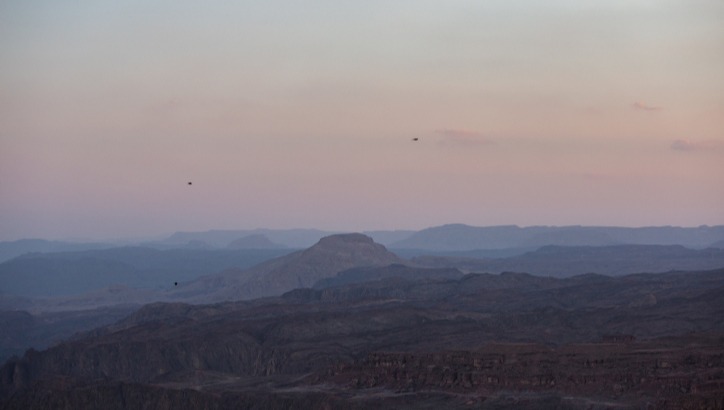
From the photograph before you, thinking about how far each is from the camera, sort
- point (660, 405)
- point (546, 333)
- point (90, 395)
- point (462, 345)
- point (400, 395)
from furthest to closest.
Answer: point (546, 333)
point (462, 345)
point (90, 395)
point (400, 395)
point (660, 405)

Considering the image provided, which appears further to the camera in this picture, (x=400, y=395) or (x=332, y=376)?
(x=332, y=376)

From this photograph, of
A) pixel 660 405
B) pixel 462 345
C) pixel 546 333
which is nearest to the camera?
pixel 660 405

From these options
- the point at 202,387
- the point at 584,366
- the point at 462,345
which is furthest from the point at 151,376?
the point at 584,366

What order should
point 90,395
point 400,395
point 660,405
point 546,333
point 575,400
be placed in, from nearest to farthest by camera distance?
point 660,405, point 575,400, point 400,395, point 90,395, point 546,333

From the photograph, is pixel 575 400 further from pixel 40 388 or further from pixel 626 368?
pixel 40 388

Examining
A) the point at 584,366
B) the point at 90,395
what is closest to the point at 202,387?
the point at 90,395

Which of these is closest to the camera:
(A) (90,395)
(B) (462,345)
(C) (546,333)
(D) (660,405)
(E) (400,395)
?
(D) (660,405)

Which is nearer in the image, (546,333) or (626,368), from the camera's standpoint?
(626,368)

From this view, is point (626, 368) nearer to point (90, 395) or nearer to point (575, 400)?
point (575, 400)
